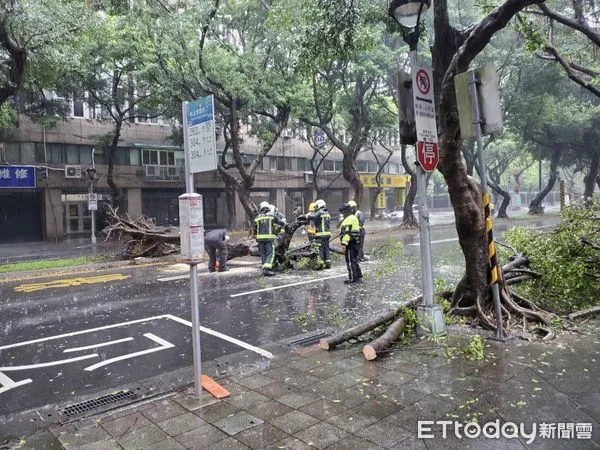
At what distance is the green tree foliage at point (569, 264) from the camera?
288 inches

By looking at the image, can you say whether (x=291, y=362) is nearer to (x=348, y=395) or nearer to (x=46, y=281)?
(x=348, y=395)

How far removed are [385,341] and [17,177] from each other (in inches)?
1025

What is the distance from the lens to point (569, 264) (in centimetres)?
750

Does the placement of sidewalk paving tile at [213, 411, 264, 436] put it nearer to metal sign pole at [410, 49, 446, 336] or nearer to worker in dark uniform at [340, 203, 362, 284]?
metal sign pole at [410, 49, 446, 336]

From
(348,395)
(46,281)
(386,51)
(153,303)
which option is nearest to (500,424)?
(348,395)

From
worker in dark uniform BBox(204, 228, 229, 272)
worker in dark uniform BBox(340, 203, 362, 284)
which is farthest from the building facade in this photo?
worker in dark uniform BBox(340, 203, 362, 284)

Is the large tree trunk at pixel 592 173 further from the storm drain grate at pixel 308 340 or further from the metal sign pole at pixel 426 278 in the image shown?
the storm drain grate at pixel 308 340

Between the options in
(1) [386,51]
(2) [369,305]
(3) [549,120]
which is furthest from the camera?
(3) [549,120]

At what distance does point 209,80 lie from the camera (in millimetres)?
19781

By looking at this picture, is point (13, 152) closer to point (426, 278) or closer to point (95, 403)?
point (95, 403)

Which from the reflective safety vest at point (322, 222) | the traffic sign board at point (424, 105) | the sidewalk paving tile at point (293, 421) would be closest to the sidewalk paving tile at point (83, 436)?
the sidewalk paving tile at point (293, 421)

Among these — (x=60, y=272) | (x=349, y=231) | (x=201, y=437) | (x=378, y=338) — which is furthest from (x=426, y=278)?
(x=60, y=272)

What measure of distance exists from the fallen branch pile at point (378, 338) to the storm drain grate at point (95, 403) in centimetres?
225

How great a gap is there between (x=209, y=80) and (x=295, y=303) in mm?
13730
